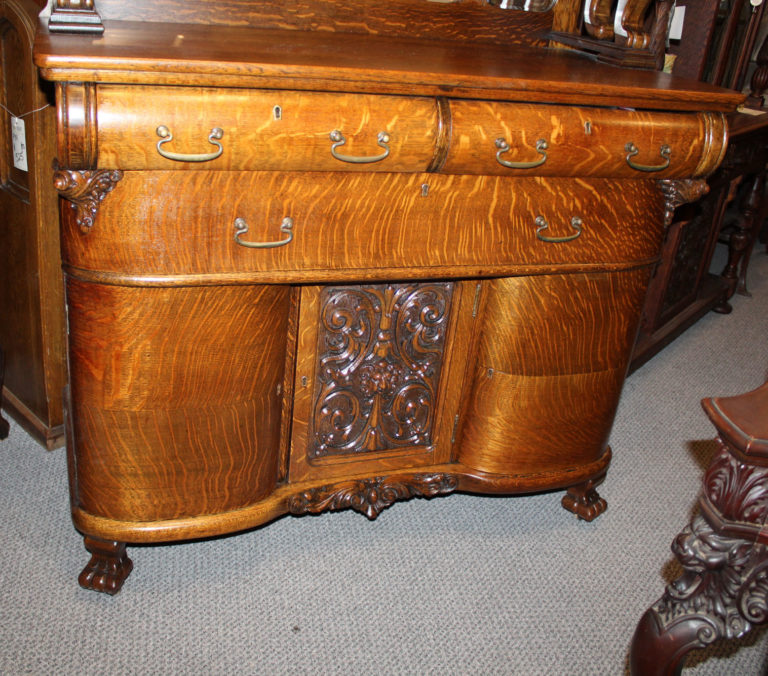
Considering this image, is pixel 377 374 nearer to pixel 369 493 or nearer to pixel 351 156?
pixel 369 493

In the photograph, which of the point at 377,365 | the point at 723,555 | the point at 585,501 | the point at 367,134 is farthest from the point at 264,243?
the point at 585,501

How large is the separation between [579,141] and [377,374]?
0.69 metres

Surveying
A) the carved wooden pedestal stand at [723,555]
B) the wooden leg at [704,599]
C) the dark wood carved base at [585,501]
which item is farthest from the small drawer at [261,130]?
the dark wood carved base at [585,501]

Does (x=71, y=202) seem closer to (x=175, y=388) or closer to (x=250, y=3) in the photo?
(x=175, y=388)

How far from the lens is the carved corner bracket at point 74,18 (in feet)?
4.78

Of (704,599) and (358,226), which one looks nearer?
(704,599)

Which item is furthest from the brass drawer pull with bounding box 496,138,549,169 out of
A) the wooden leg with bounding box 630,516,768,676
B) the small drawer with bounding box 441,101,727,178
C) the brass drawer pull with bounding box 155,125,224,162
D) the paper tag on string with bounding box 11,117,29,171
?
the paper tag on string with bounding box 11,117,29,171

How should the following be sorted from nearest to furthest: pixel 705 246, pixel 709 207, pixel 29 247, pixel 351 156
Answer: pixel 351 156, pixel 29 247, pixel 709 207, pixel 705 246

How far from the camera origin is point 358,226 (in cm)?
158

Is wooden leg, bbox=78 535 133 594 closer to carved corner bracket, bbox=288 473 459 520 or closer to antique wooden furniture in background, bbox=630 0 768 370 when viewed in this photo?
carved corner bracket, bbox=288 473 459 520

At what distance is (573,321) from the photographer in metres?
A: 1.90

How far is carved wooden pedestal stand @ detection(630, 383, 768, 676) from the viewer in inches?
43.5

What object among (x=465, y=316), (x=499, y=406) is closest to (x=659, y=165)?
(x=465, y=316)

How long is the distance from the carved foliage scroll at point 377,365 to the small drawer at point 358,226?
15 cm
